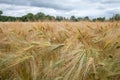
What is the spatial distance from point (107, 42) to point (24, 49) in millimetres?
761

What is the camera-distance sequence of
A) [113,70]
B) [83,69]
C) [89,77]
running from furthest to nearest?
[113,70] → [89,77] → [83,69]

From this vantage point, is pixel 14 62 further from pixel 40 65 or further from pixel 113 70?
pixel 113 70

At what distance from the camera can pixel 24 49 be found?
2377 mm

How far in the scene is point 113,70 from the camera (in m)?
2.37

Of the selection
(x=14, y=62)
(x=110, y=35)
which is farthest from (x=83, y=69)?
(x=110, y=35)

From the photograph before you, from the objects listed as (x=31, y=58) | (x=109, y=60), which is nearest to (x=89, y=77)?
(x=109, y=60)

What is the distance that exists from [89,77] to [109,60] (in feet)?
1.04

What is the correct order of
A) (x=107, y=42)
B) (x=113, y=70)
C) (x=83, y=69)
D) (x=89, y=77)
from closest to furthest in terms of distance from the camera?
(x=83, y=69)
(x=89, y=77)
(x=113, y=70)
(x=107, y=42)

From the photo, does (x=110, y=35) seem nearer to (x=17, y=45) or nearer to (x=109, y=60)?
(x=109, y=60)

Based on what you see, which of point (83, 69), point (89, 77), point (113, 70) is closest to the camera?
point (83, 69)

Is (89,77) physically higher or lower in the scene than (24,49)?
lower

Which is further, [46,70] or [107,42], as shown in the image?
[107,42]

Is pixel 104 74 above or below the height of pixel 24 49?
below

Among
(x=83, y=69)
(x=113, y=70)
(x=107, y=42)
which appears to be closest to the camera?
(x=83, y=69)
